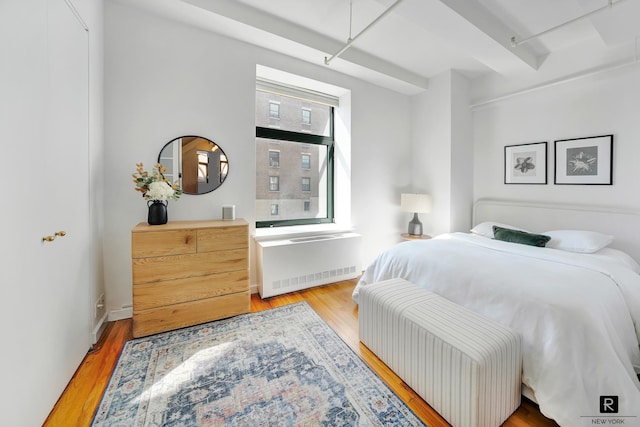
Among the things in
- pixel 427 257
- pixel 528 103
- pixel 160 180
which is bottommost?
pixel 427 257

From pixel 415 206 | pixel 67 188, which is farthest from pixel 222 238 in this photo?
pixel 415 206

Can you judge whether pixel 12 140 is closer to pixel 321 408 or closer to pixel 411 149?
pixel 321 408

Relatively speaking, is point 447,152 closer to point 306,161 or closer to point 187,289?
point 306,161

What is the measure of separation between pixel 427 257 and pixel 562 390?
3.60 feet

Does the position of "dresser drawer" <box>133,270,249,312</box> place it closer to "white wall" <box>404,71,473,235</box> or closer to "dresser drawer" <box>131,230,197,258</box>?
"dresser drawer" <box>131,230,197,258</box>

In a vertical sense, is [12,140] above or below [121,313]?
above

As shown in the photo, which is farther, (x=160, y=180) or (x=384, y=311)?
(x=160, y=180)

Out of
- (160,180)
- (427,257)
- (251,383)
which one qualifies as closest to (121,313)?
(160,180)

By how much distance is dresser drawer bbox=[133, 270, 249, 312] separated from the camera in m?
2.00

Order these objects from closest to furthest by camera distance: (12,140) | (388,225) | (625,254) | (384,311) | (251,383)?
(12,140) → (251,383) → (384,311) → (625,254) → (388,225)

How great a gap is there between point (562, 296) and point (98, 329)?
3.23 metres

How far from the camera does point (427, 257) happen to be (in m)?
2.18

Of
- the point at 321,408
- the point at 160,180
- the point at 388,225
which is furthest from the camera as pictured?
the point at 388,225

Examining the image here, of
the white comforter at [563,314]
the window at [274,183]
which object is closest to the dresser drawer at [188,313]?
the window at [274,183]
